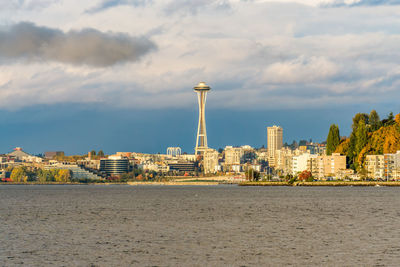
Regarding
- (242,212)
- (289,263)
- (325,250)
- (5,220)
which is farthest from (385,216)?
(5,220)

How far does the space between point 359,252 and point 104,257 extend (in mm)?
19512

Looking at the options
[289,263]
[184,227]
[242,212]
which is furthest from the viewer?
[242,212]

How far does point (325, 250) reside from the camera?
51031 mm

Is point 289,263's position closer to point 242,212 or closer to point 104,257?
point 104,257

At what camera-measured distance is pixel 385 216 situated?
85.1 meters

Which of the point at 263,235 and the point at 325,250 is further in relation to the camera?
the point at 263,235

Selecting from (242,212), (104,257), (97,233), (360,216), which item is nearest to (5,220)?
(97,233)

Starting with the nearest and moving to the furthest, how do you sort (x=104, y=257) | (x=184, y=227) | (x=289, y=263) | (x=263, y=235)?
Answer: (x=289, y=263), (x=104, y=257), (x=263, y=235), (x=184, y=227)

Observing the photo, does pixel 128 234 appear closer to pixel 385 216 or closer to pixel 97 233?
pixel 97 233

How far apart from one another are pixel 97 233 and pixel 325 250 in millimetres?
24624

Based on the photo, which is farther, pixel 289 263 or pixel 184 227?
pixel 184 227

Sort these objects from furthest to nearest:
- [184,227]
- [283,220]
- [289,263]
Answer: [283,220]
[184,227]
[289,263]

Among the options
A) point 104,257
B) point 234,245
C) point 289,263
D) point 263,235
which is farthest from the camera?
point 263,235

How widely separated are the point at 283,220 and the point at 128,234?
2408 cm
